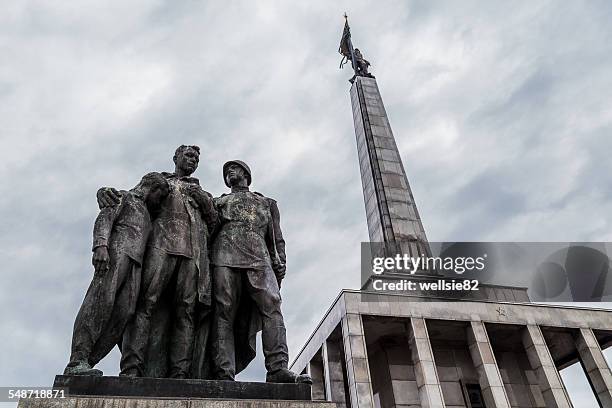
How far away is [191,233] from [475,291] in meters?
20.2

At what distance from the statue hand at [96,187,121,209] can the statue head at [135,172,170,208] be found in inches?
13.5

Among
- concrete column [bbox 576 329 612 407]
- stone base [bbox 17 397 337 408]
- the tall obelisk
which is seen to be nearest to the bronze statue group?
stone base [bbox 17 397 337 408]

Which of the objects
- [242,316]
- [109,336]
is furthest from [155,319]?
[242,316]

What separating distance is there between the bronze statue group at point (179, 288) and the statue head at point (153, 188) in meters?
0.01

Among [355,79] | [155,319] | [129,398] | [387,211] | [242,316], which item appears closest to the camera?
[129,398]

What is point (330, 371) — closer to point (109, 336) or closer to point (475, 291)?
point (475, 291)

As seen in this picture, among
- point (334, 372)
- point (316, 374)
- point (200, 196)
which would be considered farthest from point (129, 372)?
point (316, 374)

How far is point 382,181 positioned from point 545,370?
12.6 metres

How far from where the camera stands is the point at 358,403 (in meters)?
16.7

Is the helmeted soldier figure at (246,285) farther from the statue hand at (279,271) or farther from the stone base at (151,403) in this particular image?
the stone base at (151,403)

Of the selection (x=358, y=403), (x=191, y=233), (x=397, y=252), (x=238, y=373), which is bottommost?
(x=238, y=373)

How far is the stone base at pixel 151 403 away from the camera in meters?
3.39

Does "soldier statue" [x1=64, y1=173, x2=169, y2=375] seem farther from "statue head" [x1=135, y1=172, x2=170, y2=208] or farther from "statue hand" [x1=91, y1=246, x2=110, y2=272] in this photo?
"statue head" [x1=135, y1=172, x2=170, y2=208]

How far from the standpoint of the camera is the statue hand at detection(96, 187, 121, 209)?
4730 mm
